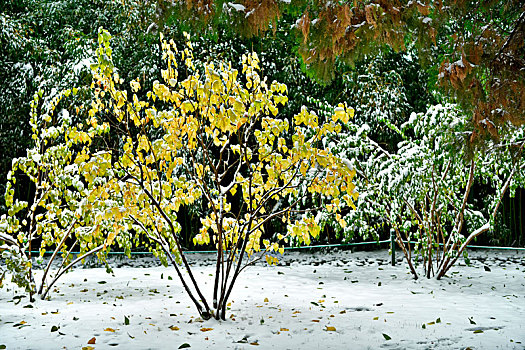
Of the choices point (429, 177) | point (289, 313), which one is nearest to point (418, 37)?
point (289, 313)

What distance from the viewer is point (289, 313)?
4117mm

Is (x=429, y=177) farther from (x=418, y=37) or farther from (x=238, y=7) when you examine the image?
(x=238, y=7)

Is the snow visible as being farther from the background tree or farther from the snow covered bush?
the snow covered bush

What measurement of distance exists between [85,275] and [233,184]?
11.8 feet

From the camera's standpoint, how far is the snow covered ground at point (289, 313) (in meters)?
3.23

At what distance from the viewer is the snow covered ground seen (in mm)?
3229

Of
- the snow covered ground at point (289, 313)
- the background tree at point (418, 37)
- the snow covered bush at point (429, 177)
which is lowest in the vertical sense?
the snow covered ground at point (289, 313)

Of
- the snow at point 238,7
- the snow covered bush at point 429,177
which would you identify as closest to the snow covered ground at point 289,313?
the snow covered bush at point 429,177

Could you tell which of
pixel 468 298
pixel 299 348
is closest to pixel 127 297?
pixel 299 348

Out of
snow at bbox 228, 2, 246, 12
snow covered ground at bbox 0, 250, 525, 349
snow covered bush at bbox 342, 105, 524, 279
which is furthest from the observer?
snow covered bush at bbox 342, 105, 524, 279

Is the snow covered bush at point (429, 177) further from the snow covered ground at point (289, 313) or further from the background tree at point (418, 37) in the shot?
the background tree at point (418, 37)

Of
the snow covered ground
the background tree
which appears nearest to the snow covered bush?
the snow covered ground

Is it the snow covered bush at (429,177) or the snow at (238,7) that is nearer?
the snow at (238,7)

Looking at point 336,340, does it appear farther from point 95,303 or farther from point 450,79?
point 95,303
